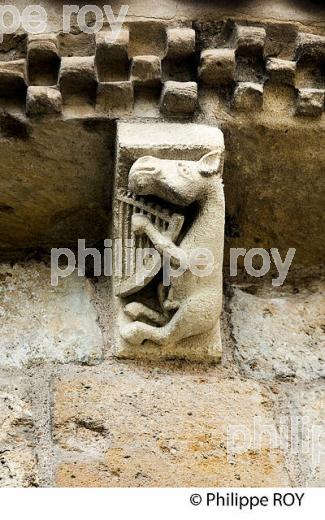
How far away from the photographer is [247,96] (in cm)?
317

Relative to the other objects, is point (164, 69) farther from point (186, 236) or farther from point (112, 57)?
point (186, 236)

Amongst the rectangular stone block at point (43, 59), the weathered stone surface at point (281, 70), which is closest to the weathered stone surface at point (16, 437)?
the rectangular stone block at point (43, 59)

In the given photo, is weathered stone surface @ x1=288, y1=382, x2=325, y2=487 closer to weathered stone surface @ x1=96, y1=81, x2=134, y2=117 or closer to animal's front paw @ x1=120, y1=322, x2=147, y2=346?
animal's front paw @ x1=120, y1=322, x2=147, y2=346

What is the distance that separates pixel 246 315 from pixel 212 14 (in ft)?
2.29

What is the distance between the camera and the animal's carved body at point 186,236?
303 cm

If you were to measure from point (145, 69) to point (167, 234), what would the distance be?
14.9 inches

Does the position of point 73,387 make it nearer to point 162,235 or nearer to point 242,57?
point 162,235

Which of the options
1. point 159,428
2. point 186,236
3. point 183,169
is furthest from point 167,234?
point 159,428

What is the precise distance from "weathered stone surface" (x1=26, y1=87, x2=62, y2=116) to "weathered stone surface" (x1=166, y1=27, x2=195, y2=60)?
0.89ft

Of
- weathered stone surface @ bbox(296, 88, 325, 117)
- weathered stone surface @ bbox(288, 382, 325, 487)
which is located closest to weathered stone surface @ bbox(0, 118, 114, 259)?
weathered stone surface @ bbox(296, 88, 325, 117)

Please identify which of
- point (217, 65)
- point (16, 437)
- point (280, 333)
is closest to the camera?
point (16, 437)

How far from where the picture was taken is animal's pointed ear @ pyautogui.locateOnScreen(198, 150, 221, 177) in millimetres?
3053

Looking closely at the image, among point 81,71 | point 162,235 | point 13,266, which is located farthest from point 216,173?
point 13,266

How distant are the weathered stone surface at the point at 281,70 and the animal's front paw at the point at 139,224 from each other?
1.47 ft
